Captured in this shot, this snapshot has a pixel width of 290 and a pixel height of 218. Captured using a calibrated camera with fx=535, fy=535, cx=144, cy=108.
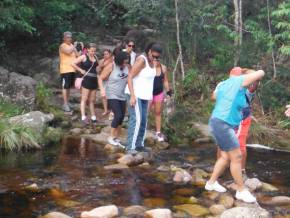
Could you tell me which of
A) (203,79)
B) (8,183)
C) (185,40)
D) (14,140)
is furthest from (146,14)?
(8,183)

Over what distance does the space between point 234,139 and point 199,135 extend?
4.18 m

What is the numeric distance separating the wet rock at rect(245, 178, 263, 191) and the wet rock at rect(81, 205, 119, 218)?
193 centimetres

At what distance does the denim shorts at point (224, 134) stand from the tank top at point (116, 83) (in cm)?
265

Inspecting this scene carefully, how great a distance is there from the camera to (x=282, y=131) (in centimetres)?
1044

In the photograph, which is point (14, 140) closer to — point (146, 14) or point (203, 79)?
point (203, 79)

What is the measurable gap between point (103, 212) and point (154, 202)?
0.79 meters

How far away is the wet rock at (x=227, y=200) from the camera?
6016 mm

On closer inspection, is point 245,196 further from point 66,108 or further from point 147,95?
point 66,108

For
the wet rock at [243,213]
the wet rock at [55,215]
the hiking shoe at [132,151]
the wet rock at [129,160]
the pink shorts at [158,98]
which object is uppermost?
the pink shorts at [158,98]

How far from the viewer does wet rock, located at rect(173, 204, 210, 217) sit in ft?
19.0

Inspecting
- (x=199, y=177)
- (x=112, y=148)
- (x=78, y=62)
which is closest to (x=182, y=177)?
(x=199, y=177)

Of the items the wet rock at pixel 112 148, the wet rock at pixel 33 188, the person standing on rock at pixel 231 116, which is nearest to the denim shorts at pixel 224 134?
the person standing on rock at pixel 231 116

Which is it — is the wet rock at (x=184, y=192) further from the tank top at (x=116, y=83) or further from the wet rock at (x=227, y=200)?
the tank top at (x=116, y=83)

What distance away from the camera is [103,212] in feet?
18.4
